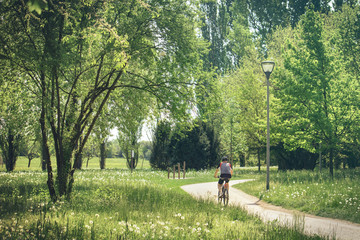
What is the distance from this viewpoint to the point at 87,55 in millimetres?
11547

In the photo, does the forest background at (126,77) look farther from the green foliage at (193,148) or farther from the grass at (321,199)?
the green foliage at (193,148)

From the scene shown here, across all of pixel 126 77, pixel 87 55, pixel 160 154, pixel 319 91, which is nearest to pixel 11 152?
pixel 160 154

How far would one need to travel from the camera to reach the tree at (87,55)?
9586 mm

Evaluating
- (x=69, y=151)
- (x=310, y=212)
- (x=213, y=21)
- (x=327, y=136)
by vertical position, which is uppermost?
(x=213, y=21)

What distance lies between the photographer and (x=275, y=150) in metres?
32.0

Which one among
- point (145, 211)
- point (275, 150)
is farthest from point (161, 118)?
point (275, 150)

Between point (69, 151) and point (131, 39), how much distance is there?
4.49 metres

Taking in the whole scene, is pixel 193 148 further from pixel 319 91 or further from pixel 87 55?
pixel 87 55

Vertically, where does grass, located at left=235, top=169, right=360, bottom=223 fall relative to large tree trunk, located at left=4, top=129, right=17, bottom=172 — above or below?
below

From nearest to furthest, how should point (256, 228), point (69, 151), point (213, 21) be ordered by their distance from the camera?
point (256, 228) → point (69, 151) → point (213, 21)

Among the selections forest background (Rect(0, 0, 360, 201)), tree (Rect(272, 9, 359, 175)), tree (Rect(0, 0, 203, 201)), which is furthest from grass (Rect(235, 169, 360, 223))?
tree (Rect(272, 9, 359, 175))

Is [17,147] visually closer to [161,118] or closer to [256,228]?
[161,118]

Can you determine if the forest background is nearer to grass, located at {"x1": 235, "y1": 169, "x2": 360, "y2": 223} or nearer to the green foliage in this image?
grass, located at {"x1": 235, "y1": 169, "x2": 360, "y2": 223}

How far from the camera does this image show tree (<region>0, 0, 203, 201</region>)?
31.4 feet
